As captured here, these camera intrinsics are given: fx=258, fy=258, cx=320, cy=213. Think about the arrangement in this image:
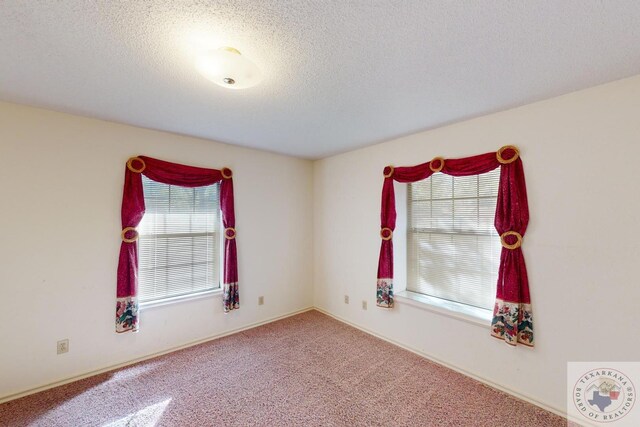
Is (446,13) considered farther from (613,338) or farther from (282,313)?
(282,313)

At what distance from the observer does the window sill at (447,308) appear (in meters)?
2.30

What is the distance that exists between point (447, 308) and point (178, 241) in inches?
115

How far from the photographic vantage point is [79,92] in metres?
1.88

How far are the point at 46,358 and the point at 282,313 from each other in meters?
2.33

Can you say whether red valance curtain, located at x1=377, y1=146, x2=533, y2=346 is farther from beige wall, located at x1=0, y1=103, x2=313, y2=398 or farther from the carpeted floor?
beige wall, located at x1=0, y1=103, x2=313, y2=398

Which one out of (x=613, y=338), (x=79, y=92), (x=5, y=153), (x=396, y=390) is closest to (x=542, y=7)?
(x=613, y=338)

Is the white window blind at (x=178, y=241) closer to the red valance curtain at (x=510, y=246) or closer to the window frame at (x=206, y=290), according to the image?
the window frame at (x=206, y=290)

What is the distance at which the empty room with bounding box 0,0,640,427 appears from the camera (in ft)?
4.34

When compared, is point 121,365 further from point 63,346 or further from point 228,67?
point 228,67

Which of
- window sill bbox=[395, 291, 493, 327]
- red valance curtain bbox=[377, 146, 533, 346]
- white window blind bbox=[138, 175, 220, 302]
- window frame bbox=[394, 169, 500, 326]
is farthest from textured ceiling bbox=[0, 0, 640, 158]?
window sill bbox=[395, 291, 493, 327]

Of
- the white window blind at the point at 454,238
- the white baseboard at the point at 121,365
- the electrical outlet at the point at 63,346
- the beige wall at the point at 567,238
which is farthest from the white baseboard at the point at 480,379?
the electrical outlet at the point at 63,346

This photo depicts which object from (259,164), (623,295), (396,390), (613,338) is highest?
(259,164)

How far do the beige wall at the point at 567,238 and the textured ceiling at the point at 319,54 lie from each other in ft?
0.70

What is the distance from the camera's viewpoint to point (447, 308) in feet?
8.23
